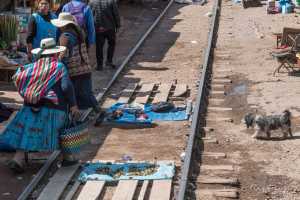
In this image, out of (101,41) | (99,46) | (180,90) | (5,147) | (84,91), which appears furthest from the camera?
(101,41)

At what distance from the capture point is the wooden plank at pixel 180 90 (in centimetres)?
1352

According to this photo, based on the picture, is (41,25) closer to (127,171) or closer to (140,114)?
(140,114)

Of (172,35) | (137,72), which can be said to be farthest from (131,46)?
(137,72)

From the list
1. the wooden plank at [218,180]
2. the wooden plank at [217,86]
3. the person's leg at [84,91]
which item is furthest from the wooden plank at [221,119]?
the wooden plank at [218,180]

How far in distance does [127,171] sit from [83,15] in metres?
4.47

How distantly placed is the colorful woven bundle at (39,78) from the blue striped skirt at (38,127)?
189 mm

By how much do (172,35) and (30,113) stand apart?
13580 mm

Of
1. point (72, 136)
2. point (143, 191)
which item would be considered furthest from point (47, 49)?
point (143, 191)

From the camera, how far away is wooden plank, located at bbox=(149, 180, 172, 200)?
832 centimetres

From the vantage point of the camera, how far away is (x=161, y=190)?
851 centimetres

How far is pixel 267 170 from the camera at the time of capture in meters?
9.40

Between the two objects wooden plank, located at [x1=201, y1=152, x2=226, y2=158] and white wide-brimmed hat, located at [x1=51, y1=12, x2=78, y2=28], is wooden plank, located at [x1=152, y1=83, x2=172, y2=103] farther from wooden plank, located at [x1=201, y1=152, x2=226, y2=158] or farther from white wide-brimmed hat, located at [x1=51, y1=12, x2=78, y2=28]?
white wide-brimmed hat, located at [x1=51, y1=12, x2=78, y2=28]

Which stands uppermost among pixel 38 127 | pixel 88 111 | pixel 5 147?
pixel 38 127

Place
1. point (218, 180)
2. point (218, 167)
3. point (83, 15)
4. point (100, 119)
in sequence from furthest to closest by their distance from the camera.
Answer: point (83, 15), point (100, 119), point (218, 167), point (218, 180)
